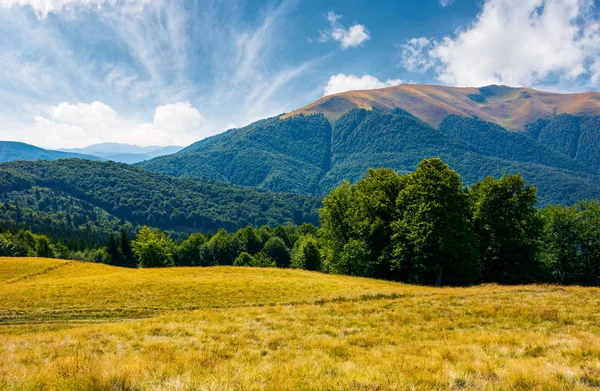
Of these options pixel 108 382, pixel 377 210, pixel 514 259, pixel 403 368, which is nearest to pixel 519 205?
pixel 514 259

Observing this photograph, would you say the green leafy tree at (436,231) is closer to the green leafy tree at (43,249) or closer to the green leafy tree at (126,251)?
the green leafy tree at (126,251)

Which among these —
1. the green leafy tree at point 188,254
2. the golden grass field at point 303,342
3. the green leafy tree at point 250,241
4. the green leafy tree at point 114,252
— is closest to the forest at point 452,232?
the golden grass field at point 303,342

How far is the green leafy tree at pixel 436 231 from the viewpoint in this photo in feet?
120

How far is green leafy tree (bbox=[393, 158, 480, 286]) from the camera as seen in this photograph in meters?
36.6

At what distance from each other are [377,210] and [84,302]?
35359mm

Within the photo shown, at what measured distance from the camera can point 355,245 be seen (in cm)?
4372

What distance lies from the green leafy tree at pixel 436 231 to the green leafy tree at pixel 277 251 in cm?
8310

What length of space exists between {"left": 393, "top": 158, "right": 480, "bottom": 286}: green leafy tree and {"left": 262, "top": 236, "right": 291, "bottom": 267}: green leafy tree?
83.1m

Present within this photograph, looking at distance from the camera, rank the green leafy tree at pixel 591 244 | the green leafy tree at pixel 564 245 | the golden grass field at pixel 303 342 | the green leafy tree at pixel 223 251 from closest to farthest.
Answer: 1. the golden grass field at pixel 303 342
2. the green leafy tree at pixel 591 244
3. the green leafy tree at pixel 564 245
4. the green leafy tree at pixel 223 251

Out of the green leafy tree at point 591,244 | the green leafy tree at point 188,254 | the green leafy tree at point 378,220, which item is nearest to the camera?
the green leafy tree at point 378,220

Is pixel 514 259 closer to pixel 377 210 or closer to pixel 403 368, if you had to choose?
pixel 377 210

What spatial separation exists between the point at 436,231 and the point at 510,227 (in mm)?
12649

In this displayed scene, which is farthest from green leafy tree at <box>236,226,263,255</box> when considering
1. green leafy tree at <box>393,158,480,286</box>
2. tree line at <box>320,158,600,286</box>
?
green leafy tree at <box>393,158,480,286</box>

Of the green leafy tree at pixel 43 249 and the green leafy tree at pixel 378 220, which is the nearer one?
the green leafy tree at pixel 378 220
